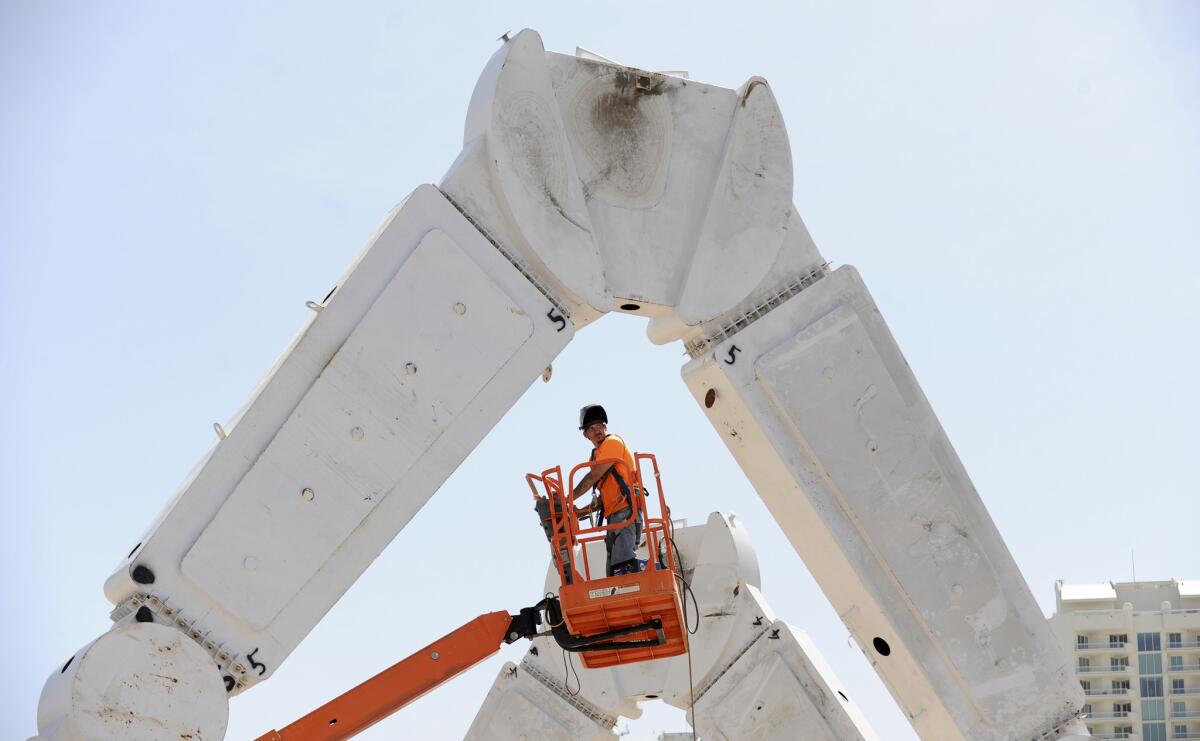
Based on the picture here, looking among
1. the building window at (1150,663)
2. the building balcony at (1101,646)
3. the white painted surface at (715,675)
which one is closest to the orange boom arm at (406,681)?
the white painted surface at (715,675)

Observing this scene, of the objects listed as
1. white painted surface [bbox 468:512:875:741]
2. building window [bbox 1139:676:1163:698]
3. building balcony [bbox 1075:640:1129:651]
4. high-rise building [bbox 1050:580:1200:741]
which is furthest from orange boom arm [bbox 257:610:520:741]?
building window [bbox 1139:676:1163:698]

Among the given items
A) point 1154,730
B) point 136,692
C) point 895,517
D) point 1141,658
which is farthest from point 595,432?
point 1154,730

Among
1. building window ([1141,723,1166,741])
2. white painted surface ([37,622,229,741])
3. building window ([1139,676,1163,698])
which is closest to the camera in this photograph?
white painted surface ([37,622,229,741])

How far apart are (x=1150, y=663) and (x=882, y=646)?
25914 mm

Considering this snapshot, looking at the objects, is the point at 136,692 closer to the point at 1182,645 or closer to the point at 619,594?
the point at 619,594

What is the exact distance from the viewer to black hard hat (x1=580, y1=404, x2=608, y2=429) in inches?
470

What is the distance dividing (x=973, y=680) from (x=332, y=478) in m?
5.29

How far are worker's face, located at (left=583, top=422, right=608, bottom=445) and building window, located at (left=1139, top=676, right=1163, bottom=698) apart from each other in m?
28.1

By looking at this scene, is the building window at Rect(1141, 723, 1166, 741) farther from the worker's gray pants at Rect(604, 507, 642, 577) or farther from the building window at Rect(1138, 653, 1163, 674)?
the worker's gray pants at Rect(604, 507, 642, 577)

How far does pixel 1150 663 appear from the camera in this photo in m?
36.2

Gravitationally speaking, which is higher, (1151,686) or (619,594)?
(1151,686)

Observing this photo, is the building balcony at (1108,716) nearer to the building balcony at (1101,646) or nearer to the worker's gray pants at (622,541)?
the building balcony at (1101,646)

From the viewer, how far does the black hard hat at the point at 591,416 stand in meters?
11.9

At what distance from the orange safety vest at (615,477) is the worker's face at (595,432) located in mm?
126
